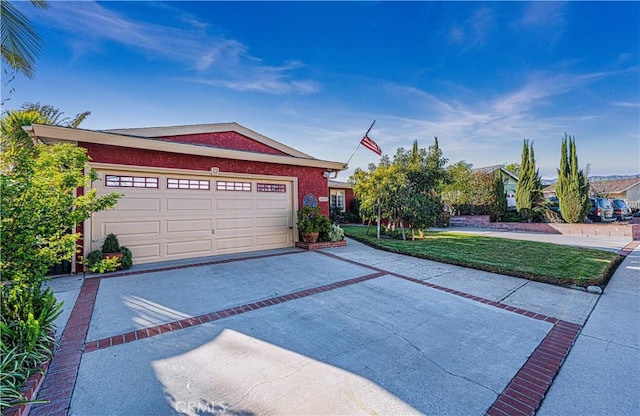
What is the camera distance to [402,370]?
8.52ft

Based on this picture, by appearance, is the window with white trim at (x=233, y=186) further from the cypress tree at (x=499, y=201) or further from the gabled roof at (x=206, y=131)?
the cypress tree at (x=499, y=201)

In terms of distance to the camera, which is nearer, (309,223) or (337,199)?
(309,223)

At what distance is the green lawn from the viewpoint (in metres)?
5.81

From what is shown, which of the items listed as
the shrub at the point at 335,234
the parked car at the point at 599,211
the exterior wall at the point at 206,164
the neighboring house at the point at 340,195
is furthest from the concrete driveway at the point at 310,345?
the parked car at the point at 599,211

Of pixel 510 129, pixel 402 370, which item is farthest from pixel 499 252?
pixel 510 129

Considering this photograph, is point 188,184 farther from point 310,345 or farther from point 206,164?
point 310,345

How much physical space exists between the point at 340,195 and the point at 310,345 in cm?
1616

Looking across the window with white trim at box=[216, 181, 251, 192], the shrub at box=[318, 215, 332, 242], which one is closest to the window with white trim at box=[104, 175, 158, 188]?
the window with white trim at box=[216, 181, 251, 192]

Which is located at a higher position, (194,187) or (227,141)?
(227,141)

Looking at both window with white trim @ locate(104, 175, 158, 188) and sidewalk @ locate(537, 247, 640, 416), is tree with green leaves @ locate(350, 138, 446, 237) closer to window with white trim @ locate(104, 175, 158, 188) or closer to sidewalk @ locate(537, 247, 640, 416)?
sidewalk @ locate(537, 247, 640, 416)

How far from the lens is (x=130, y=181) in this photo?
684 centimetres

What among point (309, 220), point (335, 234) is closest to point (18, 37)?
point (309, 220)

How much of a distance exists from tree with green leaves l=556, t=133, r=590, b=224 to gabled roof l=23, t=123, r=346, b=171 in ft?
46.6

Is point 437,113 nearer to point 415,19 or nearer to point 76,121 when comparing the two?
point 415,19
